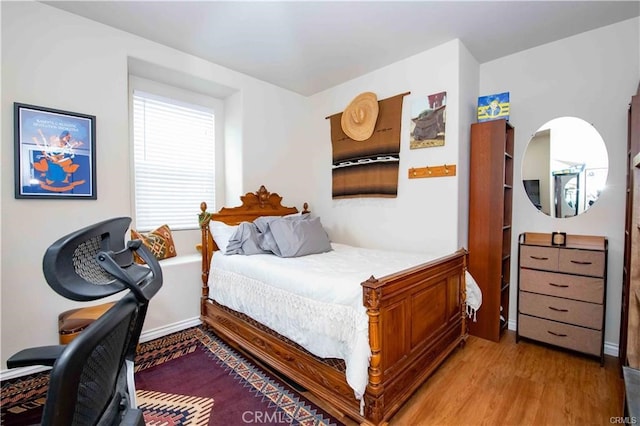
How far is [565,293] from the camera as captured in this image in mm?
2373

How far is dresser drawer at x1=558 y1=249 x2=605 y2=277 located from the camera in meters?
2.24

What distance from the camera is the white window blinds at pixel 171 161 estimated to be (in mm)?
3035

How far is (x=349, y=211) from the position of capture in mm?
3543

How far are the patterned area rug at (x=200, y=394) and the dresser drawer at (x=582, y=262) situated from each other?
6.99 feet

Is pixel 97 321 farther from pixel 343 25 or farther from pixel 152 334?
pixel 343 25

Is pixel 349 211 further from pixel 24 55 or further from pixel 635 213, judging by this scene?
pixel 24 55

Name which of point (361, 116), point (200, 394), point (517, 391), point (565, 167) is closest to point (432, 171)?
point (361, 116)

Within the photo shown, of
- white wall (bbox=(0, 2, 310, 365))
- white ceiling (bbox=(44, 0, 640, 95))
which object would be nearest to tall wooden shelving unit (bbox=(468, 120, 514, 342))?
white ceiling (bbox=(44, 0, 640, 95))

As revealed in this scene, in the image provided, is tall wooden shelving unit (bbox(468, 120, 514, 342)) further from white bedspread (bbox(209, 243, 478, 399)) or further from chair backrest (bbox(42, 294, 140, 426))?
chair backrest (bbox(42, 294, 140, 426))

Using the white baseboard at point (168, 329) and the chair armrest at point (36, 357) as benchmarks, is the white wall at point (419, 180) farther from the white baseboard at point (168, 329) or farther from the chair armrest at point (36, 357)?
the chair armrest at point (36, 357)

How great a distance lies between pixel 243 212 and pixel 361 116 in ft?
5.48

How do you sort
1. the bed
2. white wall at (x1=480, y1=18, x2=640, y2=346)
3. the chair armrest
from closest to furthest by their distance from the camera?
1. the chair armrest
2. the bed
3. white wall at (x1=480, y1=18, x2=640, y2=346)

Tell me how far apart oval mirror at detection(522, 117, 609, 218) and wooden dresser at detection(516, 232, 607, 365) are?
327 mm

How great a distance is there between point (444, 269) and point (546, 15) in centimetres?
209
